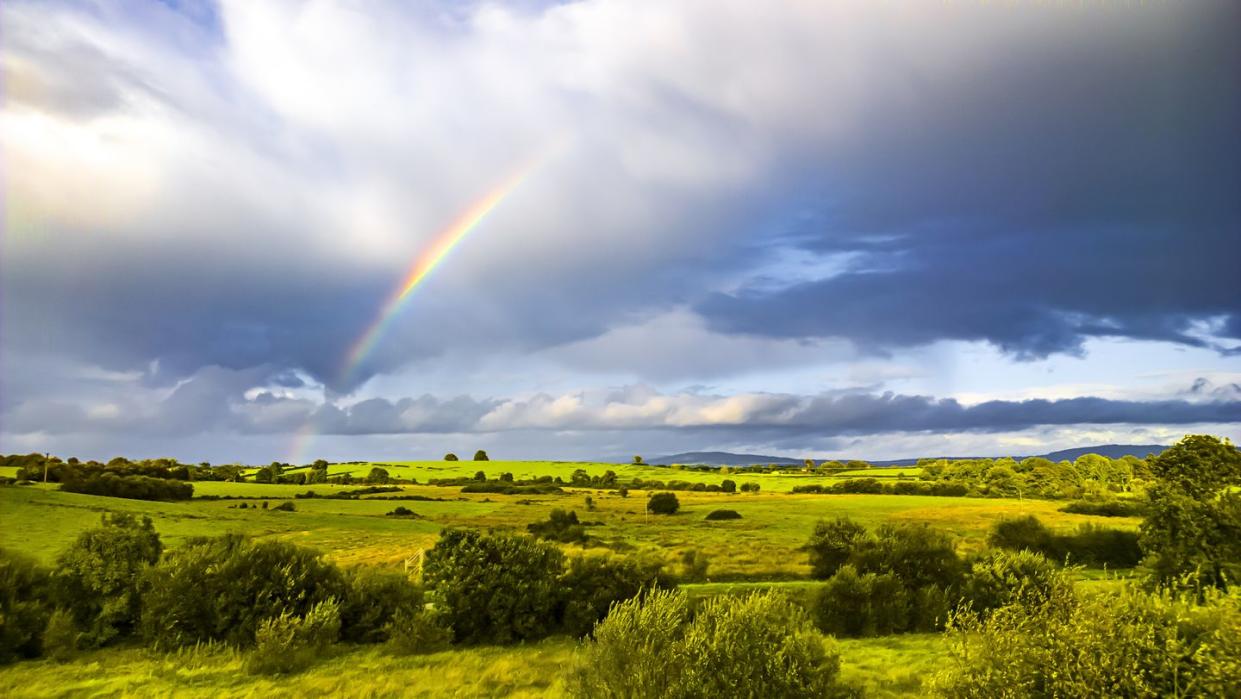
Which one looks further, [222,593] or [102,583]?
[102,583]

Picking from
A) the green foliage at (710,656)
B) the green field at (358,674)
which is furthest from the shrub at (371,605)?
the green foliage at (710,656)

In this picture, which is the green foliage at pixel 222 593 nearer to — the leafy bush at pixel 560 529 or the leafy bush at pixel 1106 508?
the leafy bush at pixel 560 529

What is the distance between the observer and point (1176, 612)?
10.9 meters

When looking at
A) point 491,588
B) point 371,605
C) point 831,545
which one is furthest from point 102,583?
point 831,545

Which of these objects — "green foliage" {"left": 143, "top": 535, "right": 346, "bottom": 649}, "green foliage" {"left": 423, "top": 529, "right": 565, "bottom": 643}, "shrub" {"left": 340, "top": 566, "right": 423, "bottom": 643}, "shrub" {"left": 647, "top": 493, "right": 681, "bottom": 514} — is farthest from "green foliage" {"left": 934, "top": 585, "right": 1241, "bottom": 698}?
"shrub" {"left": 647, "top": 493, "right": 681, "bottom": 514}

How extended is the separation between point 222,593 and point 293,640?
4164mm

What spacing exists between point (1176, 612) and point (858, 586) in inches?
707

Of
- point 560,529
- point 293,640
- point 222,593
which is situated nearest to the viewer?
point 293,640

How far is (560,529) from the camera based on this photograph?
6372cm

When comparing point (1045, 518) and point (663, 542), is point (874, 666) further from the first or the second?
point (1045, 518)

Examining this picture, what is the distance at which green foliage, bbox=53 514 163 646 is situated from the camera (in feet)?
79.3

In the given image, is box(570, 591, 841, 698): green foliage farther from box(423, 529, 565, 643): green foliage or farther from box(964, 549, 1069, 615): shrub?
box(964, 549, 1069, 615): shrub

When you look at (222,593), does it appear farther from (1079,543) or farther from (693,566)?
(1079,543)

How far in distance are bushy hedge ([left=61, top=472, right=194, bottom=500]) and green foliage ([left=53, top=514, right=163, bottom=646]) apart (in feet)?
201
